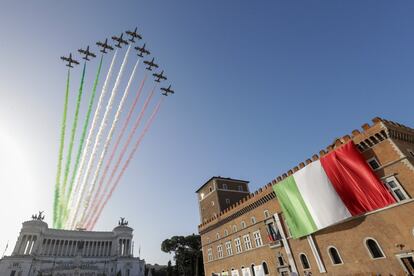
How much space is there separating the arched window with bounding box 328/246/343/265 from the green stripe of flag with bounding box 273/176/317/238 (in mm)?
2460

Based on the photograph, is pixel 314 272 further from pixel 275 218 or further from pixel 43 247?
pixel 43 247

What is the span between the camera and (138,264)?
79438 millimetres

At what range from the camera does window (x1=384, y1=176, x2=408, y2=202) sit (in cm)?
2107

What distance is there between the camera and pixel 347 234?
2441cm

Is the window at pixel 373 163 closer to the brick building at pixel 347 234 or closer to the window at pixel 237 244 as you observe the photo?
the brick building at pixel 347 234

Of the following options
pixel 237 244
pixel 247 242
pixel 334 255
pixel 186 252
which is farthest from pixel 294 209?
pixel 186 252

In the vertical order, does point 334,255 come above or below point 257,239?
below

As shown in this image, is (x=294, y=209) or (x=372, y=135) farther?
(x=294, y=209)

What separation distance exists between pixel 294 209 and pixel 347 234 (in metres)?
6.33

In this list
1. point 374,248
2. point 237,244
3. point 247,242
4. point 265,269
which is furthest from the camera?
point 237,244

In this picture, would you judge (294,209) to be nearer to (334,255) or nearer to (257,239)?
(334,255)

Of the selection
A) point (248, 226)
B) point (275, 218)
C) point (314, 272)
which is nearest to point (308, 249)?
point (314, 272)

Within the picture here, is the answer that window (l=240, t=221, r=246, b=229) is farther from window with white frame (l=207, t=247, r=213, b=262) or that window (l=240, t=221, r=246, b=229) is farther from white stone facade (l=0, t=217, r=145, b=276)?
white stone facade (l=0, t=217, r=145, b=276)

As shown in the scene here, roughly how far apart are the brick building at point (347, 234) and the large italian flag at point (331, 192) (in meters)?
0.82
